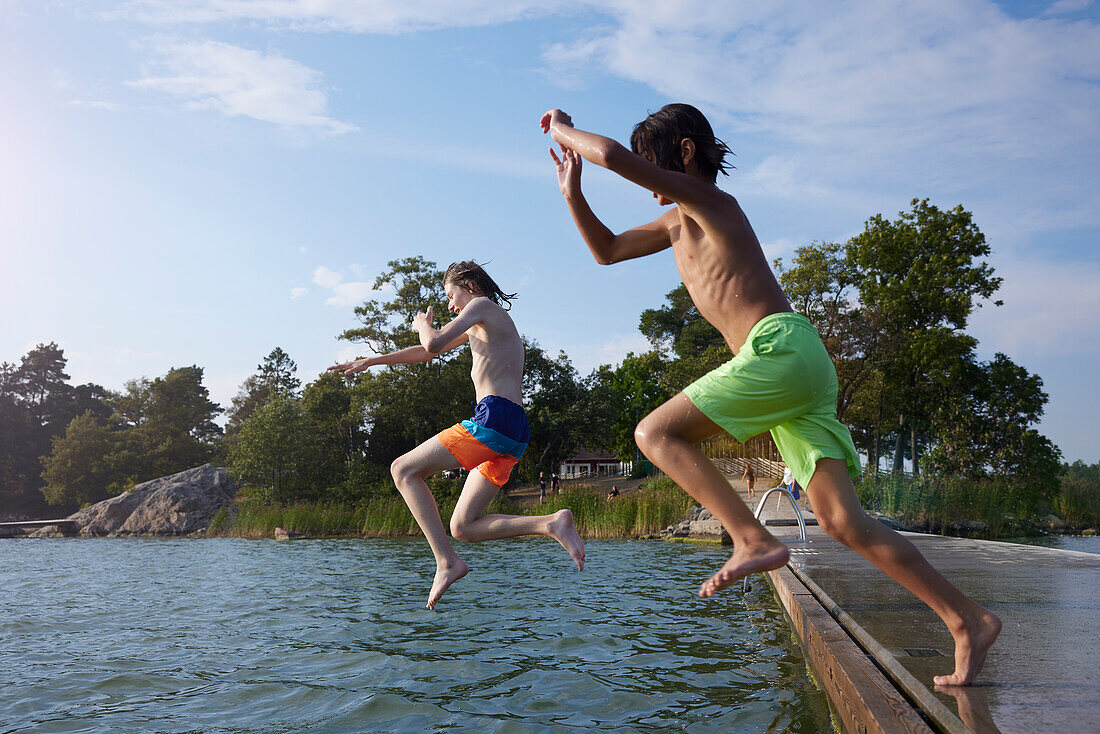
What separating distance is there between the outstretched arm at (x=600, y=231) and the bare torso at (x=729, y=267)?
286mm

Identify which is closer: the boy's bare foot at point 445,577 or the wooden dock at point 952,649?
the wooden dock at point 952,649

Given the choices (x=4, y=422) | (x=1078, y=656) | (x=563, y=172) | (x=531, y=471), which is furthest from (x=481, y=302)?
(x=4, y=422)

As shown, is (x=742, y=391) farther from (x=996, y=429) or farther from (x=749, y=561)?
(x=996, y=429)

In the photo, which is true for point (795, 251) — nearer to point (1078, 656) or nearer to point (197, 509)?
point (197, 509)

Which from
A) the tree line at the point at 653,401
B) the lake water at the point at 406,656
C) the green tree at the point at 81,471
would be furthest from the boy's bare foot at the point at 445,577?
the green tree at the point at 81,471

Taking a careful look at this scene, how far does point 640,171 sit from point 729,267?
0.47 meters

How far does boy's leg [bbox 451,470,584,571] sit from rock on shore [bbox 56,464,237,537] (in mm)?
33302

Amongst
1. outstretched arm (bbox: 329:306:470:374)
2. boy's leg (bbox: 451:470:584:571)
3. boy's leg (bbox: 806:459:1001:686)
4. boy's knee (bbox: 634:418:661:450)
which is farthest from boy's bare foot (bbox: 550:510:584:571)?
boy's leg (bbox: 806:459:1001:686)

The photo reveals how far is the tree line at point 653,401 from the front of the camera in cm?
3095

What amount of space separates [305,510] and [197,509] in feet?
38.8

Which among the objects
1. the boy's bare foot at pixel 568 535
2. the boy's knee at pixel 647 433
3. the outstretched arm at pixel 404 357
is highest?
the outstretched arm at pixel 404 357

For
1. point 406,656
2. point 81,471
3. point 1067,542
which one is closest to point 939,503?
point 1067,542

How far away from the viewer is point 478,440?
4.08m

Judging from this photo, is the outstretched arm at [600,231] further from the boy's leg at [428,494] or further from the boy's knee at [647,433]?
the boy's leg at [428,494]
